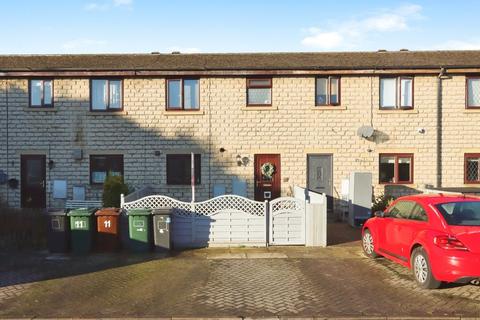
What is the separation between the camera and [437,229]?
704 cm

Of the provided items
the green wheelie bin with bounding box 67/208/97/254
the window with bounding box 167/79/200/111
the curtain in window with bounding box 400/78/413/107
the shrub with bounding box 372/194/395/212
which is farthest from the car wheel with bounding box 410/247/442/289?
the window with bounding box 167/79/200/111

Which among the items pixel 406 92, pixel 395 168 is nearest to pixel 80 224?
pixel 395 168

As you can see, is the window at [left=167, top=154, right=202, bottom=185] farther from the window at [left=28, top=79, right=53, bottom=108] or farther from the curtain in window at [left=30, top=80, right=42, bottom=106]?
the curtain in window at [left=30, top=80, right=42, bottom=106]

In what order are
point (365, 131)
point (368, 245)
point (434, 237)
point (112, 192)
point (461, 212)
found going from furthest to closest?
point (365, 131) → point (112, 192) → point (368, 245) → point (461, 212) → point (434, 237)

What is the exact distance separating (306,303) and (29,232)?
766 centimetres

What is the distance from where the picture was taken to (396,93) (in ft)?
52.1

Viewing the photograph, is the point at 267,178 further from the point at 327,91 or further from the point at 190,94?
the point at 190,94

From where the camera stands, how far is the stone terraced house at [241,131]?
15703 millimetres

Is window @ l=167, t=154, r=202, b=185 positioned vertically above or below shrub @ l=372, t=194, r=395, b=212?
above

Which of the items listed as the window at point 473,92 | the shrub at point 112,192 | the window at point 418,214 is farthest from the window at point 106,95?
the window at point 473,92

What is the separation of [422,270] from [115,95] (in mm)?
12201

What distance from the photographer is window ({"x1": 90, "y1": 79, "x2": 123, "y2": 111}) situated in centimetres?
1591

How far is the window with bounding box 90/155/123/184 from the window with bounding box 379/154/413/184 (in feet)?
30.7

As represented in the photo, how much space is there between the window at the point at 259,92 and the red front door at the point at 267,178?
6.25 feet
